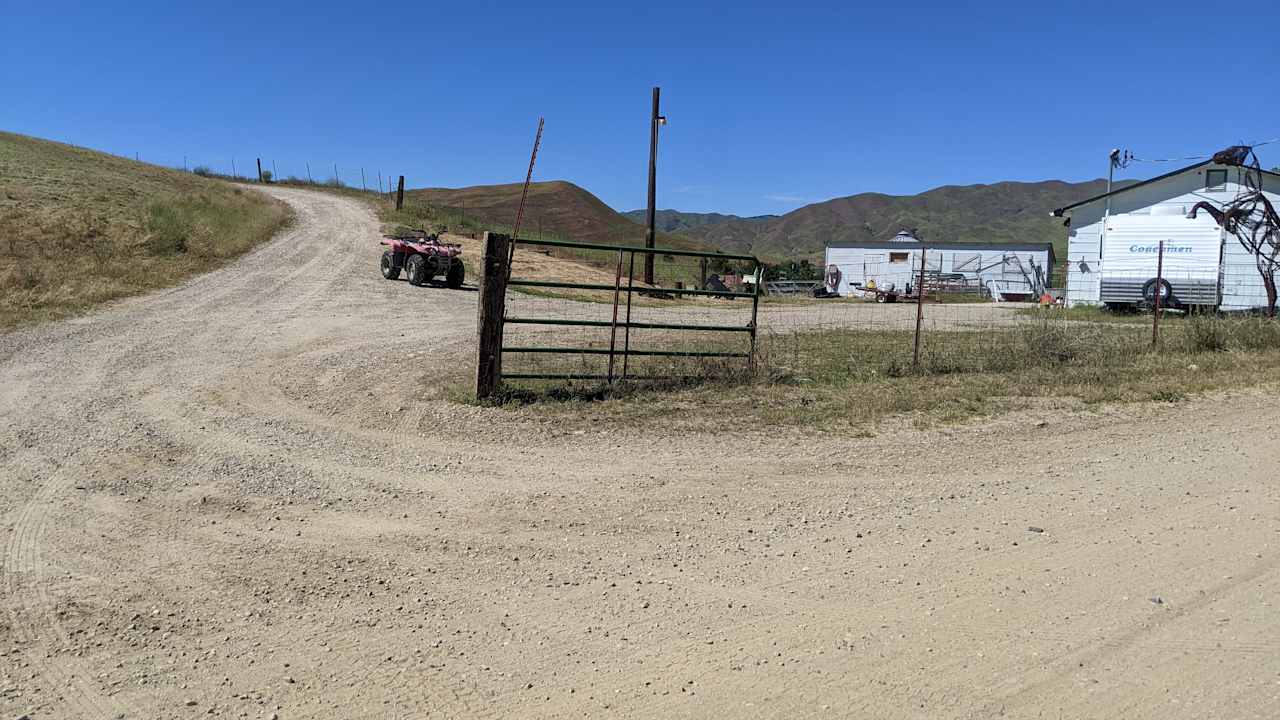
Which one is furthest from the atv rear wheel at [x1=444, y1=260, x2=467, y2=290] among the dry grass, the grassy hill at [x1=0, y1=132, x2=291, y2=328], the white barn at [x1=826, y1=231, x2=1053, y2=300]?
the white barn at [x1=826, y1=231, x2=1053, y2=300]

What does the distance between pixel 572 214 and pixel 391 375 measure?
6660 centimetres

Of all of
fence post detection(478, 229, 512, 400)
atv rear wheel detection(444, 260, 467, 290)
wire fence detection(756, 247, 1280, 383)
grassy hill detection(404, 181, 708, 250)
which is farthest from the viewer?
grassy hill detection(404, 181, 708, 250)

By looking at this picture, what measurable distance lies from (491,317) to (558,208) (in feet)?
230

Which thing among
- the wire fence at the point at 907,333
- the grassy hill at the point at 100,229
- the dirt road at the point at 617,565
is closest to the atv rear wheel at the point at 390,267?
the wire fence at the point at 907,333

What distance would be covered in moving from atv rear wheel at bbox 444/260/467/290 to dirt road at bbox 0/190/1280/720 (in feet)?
45.5

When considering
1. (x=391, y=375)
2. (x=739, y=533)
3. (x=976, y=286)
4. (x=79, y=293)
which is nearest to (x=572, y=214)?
(x=976, y=286)

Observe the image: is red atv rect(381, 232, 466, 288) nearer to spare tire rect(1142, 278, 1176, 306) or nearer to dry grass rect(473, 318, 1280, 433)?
dry grass rect(473, 318, 1280, 433)

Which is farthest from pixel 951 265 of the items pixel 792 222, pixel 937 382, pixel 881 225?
pixel 792 222

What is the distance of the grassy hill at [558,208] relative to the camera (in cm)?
6719

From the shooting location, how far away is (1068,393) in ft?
31.8

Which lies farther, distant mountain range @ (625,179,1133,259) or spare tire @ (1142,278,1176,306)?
distant mountain range @ (625,179,1133,259)

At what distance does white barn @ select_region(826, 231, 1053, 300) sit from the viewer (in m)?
40.6

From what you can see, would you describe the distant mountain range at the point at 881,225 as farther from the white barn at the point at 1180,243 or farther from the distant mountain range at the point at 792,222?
the white barn at the point at 1180,243

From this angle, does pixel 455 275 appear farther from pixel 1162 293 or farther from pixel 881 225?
pixel 881 225
